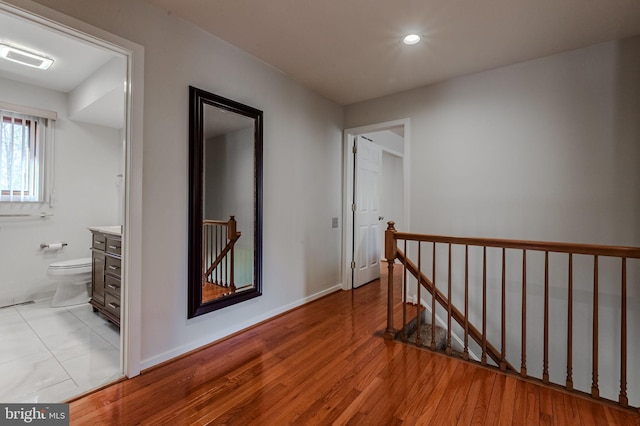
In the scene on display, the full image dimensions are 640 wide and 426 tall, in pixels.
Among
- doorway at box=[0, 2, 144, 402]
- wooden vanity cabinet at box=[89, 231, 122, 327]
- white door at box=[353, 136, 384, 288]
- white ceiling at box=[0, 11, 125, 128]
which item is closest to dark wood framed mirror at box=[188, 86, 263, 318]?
doorway at box=[0, 2, 144, 402]

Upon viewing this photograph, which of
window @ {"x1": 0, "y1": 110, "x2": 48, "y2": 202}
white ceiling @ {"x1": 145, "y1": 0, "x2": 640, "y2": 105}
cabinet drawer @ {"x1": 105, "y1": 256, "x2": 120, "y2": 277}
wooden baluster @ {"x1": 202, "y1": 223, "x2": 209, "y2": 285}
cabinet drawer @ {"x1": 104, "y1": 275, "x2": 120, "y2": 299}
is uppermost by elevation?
white ceiling @ {"x1": 145, "y1": 0, "x2": 640, "y2": 105}

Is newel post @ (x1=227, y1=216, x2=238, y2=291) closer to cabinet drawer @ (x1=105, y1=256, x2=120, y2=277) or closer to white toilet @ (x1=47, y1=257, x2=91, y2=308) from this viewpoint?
cabinet drawer @ (x1=105, y1=256, x2=120, y2=277)

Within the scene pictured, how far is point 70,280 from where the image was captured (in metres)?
3.24

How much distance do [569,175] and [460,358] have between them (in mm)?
1843

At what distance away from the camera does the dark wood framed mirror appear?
2207 millimetres

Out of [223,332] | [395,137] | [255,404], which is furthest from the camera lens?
[395,137]

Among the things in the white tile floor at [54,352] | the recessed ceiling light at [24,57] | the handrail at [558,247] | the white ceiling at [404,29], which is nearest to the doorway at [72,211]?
the white tile floor at [54,352]

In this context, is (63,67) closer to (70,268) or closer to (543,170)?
(70,268)

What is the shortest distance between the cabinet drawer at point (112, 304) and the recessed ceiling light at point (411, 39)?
3272 mm

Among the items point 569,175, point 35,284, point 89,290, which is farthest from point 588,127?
point 35,284

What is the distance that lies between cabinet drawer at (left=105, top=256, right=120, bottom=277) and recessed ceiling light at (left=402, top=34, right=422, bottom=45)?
3077mm

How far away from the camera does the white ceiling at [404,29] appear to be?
196 cm

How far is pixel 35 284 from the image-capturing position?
3428 millimetres

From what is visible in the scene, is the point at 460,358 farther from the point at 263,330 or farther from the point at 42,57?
the point at 42,57
